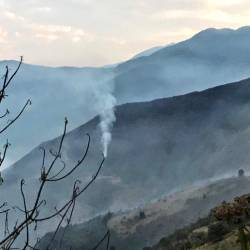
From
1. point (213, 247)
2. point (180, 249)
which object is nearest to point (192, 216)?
point (180, 249)

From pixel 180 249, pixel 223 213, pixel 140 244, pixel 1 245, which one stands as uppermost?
pixel 1 245

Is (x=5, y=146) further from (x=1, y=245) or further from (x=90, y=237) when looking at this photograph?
(x=90, y=237)

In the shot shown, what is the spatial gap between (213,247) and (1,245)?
153ft

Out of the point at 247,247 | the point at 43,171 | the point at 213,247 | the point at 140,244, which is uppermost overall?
the point at 43,171

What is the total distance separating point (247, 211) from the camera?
15945mm

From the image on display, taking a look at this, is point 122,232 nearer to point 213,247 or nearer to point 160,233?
point 160,233

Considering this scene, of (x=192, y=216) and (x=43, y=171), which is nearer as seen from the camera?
(x=43, y=171)

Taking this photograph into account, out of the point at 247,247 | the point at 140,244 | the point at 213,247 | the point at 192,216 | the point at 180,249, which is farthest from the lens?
the point at 192,216

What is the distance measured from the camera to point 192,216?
200 m

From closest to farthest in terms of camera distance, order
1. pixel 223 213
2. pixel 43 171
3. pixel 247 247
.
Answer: pixel 43 171 → pixel 247 247 → pixel 223 213

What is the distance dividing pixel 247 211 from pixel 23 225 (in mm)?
13310

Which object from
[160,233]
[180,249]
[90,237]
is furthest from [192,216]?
[180,249]

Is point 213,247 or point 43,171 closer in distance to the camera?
point 43,171

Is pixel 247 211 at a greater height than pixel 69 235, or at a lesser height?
greater
